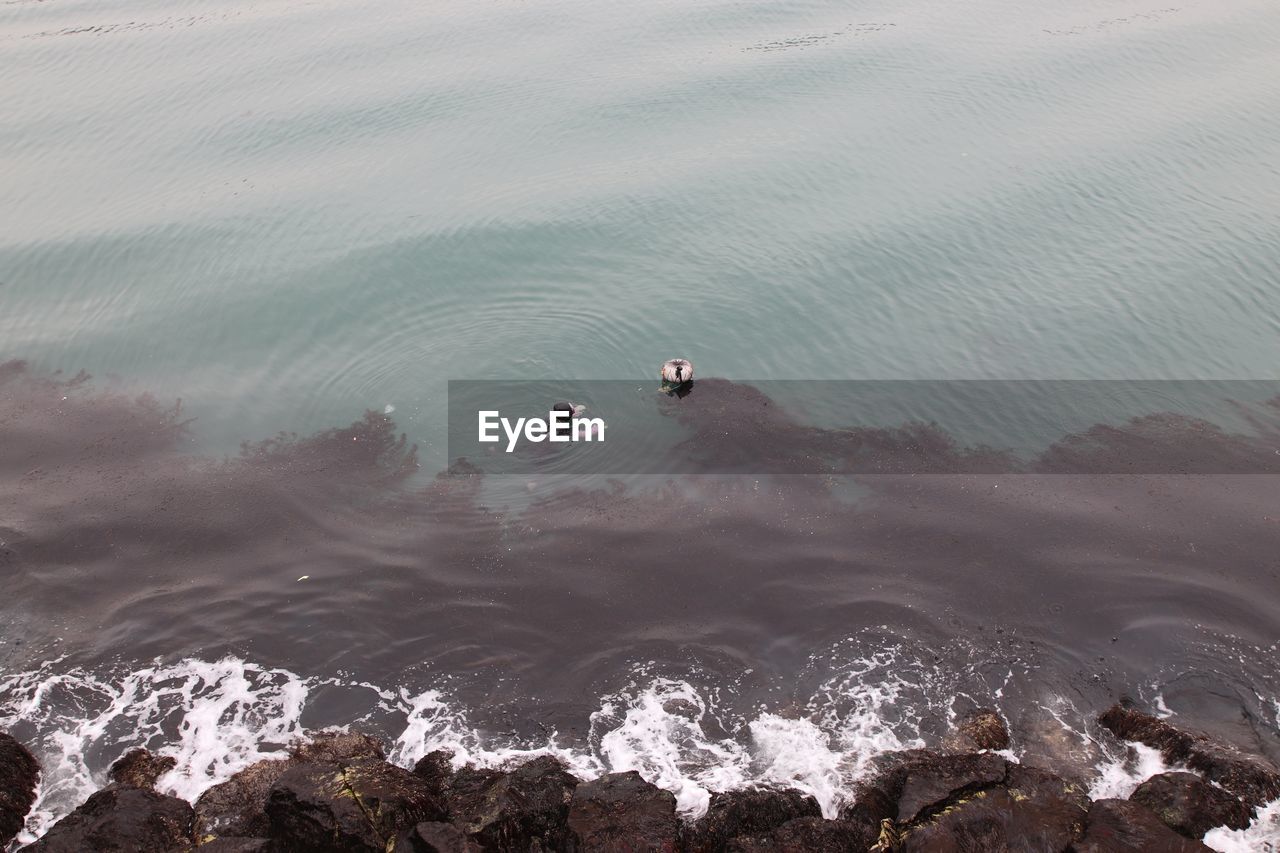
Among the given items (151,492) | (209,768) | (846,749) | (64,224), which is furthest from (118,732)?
(64,224)

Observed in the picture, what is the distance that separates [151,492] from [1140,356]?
40.4m

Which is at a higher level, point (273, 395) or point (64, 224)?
point (64, 224)

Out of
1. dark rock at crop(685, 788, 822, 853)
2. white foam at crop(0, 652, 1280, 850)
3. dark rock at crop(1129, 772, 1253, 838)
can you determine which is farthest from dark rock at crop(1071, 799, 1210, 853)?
dark rock at crop(685, 788, 822, 853)

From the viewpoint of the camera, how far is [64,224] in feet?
154

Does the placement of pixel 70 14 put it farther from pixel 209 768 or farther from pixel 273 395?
pixel 209 768

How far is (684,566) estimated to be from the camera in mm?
27766

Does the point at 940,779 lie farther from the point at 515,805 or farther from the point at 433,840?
the point at 433,840

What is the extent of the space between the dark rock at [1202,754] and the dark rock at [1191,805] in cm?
47

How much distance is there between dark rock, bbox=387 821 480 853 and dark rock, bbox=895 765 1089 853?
31.9 ft

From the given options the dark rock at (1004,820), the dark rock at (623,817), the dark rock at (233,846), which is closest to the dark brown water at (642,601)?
the dark rock at (623,817)

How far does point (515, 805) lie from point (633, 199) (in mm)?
36585

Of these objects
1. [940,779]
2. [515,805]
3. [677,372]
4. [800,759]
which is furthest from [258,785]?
[677,372]

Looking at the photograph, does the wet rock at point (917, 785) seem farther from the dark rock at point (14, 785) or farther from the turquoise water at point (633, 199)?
the dark rock at point (14, 785)

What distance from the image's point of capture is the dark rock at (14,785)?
66.1 ft
